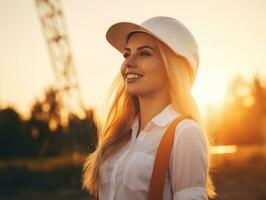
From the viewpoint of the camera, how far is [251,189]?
1592cm

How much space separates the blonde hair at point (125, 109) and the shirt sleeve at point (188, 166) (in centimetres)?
20

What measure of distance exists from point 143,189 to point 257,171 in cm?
1810

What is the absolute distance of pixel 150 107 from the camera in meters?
2.89

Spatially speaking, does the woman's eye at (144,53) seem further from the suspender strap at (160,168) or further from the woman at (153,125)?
the suspender strap at (160,168)

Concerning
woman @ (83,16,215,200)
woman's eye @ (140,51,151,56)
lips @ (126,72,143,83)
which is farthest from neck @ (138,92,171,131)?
woman's eye @ (140,51,151,56)

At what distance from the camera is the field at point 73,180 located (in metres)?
16.2

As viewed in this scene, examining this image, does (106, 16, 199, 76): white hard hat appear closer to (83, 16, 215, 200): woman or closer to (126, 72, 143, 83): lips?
A: (83, 16, 215, 200): woman

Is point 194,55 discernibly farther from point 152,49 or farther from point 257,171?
point 257,171

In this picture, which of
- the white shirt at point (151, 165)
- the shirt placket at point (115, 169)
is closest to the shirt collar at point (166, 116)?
the white shirt at point (151, 165)

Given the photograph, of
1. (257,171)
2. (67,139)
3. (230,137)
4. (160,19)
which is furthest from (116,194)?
(230,137)

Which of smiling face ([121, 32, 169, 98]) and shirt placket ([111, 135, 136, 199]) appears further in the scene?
smiling face ([121, 32, 169, 98])

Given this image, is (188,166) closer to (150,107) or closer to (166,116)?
(166,116)

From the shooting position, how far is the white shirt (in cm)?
236

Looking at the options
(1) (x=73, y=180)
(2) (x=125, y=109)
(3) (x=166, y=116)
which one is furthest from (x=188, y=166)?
(1) (x=73, y=180)
